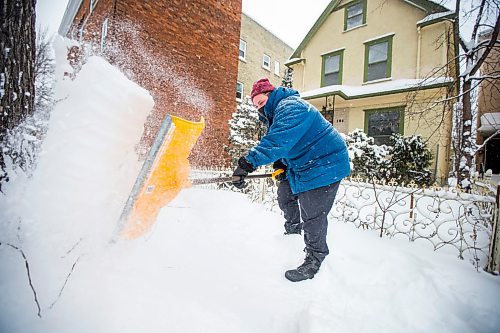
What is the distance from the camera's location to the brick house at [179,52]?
6676 mm

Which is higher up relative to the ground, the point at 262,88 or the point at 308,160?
the point at 262,88

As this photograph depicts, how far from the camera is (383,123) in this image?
10102 mm

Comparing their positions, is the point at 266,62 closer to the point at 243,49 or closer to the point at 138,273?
the point at 243,49

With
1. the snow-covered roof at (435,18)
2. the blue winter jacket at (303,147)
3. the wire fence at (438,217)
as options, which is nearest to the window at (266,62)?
the snow-covered roof at (435,18)

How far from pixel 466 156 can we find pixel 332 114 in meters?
5.69

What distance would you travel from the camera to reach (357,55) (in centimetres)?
1083

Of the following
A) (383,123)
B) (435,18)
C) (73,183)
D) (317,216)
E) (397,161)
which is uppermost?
(435,18)

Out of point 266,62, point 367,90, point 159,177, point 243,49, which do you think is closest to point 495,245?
point 159,177

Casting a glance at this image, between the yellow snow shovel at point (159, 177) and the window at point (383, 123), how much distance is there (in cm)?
1018

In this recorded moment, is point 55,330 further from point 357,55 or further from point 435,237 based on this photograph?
point 357,55

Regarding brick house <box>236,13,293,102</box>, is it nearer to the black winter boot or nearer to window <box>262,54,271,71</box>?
window <box>262,54,271,71</box>

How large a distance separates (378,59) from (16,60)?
12057 millimetres

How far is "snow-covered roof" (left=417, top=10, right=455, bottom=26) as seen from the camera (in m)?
8.13

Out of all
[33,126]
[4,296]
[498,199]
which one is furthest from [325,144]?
[33,126]
